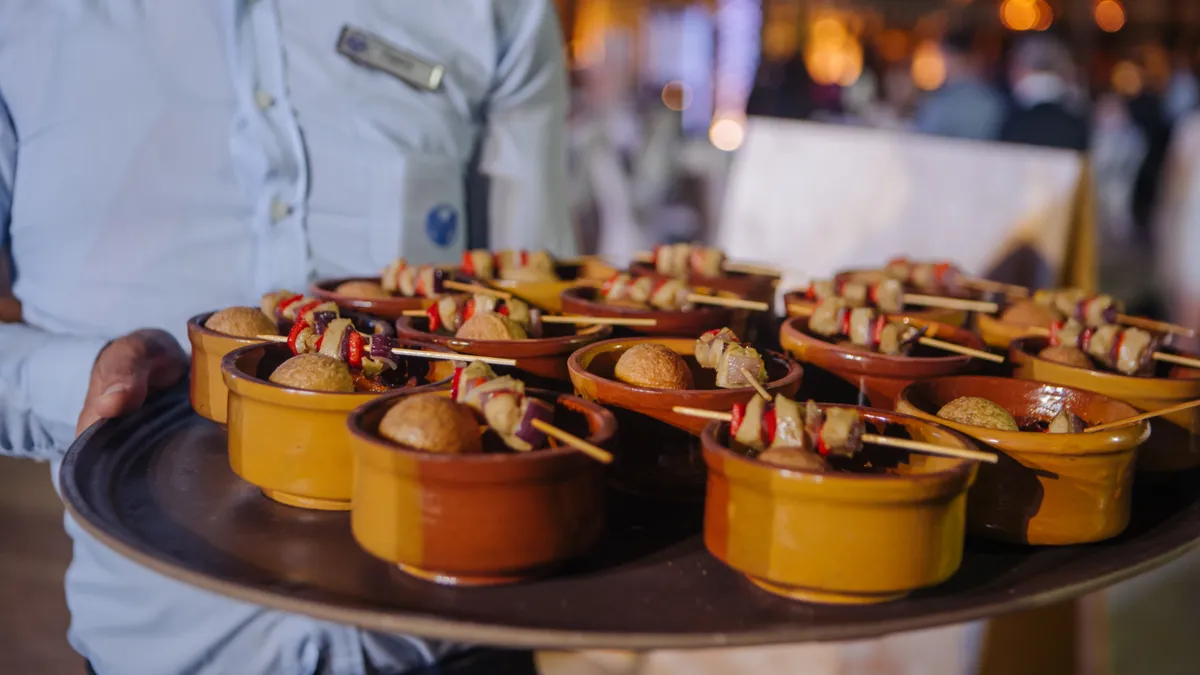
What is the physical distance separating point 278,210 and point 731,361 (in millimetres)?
1270

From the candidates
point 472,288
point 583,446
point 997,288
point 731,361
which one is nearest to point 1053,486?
point 731,361

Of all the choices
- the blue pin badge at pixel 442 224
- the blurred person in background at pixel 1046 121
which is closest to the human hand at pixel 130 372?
the blue pin badge at pixel 442 224

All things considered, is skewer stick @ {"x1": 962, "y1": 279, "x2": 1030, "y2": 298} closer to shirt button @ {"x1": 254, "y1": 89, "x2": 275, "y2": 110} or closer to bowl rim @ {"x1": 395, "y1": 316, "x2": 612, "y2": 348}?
bowl rim @ {"x1": 395, "y1": 316, "x2": 612, "y2": 348}

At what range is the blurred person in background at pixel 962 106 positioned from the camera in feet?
23.7

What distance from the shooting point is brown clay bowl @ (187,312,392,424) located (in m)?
1.47

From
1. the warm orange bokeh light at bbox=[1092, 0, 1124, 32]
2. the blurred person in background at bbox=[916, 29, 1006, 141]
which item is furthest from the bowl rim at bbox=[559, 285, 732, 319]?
the warm orange bokeh light at bbox=[1092, 0, 1124, 32]

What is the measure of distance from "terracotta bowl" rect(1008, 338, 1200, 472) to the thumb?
4.67 feet

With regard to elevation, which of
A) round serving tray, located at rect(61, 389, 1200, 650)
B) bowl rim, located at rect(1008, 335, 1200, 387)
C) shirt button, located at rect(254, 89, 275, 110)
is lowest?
round serving tray, located at rect(61, 389, 1200, 650)

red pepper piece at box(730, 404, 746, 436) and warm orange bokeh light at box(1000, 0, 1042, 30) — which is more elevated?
warm orange bokeh light at box(1000, 0, 1042, 30)

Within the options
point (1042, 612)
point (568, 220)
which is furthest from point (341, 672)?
point (1042, 612)

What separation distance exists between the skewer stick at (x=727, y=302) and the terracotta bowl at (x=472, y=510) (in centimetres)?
75

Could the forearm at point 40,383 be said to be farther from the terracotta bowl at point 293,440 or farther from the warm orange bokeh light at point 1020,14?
the warm orange bokeh light at point 1020,14

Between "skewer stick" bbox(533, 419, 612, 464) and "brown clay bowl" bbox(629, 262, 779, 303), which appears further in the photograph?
"brown clay bowl" bbox(629, 262, 779, 303)

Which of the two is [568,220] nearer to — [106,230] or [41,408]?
[106,230]
